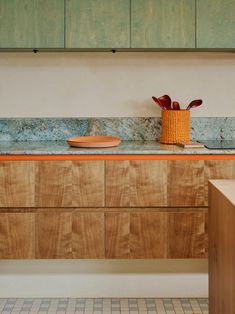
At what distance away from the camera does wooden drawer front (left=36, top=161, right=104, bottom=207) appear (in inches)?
118

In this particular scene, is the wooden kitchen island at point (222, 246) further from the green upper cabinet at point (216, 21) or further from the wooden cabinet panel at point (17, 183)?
the green upper cabinet at point (216, 21)

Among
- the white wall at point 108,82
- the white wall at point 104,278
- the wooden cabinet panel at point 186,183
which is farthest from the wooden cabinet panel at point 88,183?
the white wall at point 108,82

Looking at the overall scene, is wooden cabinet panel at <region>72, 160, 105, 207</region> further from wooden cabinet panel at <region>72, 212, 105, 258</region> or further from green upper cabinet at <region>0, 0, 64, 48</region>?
green upper cabinet at <region>0, 0, 64, 48</region>

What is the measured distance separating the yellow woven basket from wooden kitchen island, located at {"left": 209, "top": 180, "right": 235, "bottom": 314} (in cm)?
130

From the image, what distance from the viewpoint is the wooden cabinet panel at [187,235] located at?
3.03 meters

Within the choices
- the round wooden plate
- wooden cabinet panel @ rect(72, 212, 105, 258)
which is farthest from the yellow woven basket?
wooden cabinet panel @ rect(72, 212, 105, 258)

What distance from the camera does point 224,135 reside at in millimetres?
3592

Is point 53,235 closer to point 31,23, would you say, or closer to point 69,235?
point 69,235

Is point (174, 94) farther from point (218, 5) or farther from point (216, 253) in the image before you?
point (216, 253)

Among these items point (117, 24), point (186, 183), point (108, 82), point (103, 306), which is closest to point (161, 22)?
point (117, 24)

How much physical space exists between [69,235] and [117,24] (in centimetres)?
135

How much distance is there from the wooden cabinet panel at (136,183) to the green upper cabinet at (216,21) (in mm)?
897

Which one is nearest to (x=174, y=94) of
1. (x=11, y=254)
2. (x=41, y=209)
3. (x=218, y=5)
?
(x=218, y=5)

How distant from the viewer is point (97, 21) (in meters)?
3.23
